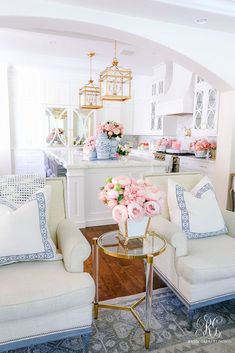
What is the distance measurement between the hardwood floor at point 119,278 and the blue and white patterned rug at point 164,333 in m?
0.16

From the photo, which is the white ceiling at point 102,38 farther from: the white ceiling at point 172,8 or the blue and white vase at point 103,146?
the blue and white vase at point 103,146

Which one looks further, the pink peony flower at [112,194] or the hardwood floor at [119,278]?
the hardwood floor at [119,278]

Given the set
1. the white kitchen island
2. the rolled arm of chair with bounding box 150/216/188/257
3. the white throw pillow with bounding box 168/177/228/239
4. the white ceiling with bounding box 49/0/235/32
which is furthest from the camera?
the white kitchen island

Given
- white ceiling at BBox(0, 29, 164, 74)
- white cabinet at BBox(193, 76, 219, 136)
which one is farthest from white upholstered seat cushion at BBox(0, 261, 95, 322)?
white cabinet at BBox(193, 76, 219, 136)

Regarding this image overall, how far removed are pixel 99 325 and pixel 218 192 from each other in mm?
2739

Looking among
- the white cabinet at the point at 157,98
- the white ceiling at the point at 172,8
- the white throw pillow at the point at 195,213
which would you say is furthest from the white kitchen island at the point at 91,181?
the white cabinet at the point at 157,98

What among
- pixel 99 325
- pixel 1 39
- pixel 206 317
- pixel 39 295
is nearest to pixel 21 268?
pixel 39 295

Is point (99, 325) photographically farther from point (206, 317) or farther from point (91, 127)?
point (91, 127)

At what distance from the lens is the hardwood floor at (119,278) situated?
2.19 meters

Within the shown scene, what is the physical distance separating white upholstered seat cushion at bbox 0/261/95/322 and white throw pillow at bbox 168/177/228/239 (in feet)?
3.04

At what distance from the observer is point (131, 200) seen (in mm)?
1546

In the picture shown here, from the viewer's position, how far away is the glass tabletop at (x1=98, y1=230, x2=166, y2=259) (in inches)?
64.5

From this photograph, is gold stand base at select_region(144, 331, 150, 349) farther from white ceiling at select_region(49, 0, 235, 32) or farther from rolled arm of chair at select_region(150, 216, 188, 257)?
white ceiling at select_region(49, 0, 235, 32)

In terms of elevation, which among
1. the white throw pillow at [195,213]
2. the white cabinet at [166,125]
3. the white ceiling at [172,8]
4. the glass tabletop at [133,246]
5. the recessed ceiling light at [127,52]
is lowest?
the glass tabletop at [133,246]
